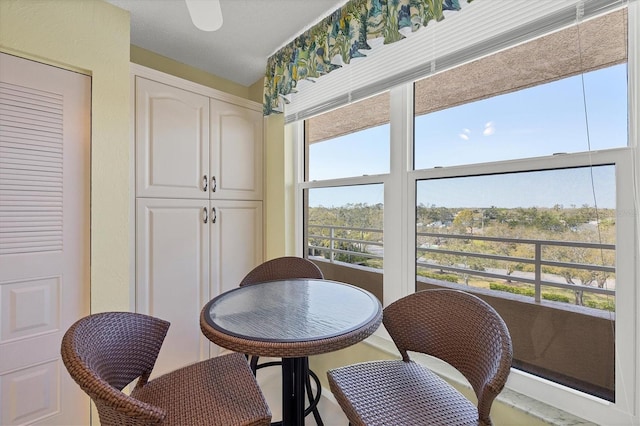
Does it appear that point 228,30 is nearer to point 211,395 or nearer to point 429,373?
point 211,395

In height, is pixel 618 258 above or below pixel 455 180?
below

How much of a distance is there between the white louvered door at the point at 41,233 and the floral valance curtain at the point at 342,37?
3.81ft

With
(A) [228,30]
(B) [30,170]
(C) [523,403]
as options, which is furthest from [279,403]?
(A) [228,30]

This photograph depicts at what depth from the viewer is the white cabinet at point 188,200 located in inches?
72.1

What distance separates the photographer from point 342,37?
1.64 metres

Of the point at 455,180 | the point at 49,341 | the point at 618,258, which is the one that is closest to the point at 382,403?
the point at 618,258

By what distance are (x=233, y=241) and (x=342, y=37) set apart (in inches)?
62.6

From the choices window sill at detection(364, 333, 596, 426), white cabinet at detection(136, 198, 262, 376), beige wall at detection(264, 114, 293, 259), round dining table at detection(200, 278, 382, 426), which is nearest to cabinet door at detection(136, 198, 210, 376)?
white cabinet at detection(136, 198, 262, 376)

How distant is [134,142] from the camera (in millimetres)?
1778

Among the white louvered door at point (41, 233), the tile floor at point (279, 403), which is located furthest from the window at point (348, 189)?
the white louvered door at point (41, 233)

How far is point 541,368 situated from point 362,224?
3.67 feet

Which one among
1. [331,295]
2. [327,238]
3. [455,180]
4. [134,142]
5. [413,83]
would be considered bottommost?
[331,295]

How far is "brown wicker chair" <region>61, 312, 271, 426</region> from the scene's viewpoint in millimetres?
700

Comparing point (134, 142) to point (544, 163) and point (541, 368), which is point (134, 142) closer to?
point (544, 163)
